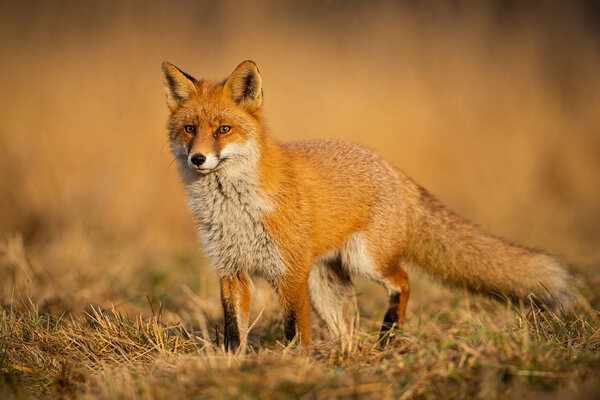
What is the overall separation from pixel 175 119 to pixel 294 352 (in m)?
1.63

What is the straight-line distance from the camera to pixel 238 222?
3.02 m

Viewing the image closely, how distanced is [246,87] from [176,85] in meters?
0.48

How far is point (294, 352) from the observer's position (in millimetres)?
2611

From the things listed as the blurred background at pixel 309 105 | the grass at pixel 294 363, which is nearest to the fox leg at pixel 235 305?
the grass at pixel 294 363

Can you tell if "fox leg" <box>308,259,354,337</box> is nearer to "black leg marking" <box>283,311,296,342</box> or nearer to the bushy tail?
the bushy tail

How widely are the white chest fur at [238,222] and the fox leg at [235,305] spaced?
0.13 metres

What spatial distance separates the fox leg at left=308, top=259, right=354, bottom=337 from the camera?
145 inches

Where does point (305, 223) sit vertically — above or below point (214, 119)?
below

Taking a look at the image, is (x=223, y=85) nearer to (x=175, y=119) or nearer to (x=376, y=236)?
(x=175, y=119)

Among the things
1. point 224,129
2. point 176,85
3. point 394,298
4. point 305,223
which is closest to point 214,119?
point 224,129

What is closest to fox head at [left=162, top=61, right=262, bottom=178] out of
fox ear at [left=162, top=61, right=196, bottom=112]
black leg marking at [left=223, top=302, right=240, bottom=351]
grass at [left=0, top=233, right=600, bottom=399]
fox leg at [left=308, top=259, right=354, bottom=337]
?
fox ear at [left=162, top=61, right=196, bottom=112]

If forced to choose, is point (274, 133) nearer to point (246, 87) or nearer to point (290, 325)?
point (246, 87)

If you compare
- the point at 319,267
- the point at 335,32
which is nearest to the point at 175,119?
the point at 319,267

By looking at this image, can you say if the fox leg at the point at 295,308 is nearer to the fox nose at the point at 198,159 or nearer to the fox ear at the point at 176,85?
the fox nose at the point at 198,159
